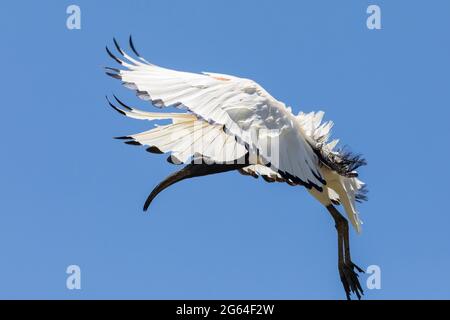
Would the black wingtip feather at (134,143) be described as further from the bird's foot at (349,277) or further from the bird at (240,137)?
the bird's foot at (349,277)

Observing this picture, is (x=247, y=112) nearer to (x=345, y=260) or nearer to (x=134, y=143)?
(x=134, y=143)

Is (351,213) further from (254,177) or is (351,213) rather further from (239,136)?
(239,136)

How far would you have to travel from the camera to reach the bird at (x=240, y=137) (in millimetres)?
23969

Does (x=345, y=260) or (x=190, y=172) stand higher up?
(x=190, y=172)

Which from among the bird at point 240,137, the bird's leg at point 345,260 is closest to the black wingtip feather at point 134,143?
the bird at point 240,137

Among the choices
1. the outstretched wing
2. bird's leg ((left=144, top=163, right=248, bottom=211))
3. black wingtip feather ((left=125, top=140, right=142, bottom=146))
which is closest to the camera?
the outstretched wing

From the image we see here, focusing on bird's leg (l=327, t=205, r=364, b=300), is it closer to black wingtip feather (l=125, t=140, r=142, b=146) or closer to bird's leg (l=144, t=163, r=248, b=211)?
bird's leg (l=144, t=163, r=248, b=211)

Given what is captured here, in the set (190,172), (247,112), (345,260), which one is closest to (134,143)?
(190,172)

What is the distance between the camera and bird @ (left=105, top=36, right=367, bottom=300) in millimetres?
23969

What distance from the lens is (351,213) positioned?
87.7 feet

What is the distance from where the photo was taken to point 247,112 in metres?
24.0

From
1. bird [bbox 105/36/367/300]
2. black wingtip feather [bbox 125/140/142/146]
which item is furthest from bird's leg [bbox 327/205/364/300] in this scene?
black wingtip feather [bbox 125/140/142/146]

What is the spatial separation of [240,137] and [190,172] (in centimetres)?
264

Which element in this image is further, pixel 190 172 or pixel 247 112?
pixel 190 172
